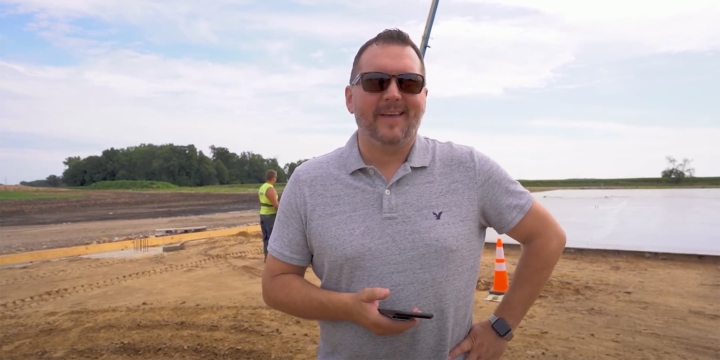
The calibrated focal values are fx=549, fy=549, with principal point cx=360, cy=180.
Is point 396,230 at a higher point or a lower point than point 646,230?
higher

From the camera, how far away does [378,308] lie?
1660 millimetres

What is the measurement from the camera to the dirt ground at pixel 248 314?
5.33 metres

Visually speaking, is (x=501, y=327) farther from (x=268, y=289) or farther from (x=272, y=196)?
(x=272, y=196)

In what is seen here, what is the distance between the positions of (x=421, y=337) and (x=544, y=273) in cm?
50

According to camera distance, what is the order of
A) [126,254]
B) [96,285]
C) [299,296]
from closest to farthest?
[299,296] → [96,285] → [126,254]

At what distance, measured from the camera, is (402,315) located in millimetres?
1621

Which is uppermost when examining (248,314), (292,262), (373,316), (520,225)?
(520,225)

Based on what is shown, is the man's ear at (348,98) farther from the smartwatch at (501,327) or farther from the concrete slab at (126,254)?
the concrete slab at (126,254)

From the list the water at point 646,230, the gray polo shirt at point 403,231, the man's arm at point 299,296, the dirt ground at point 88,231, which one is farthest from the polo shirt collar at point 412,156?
the dirt ground at point 88,231

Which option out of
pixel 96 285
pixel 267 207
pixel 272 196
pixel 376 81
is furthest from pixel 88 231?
pixel 376 81

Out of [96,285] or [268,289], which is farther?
[96,285]

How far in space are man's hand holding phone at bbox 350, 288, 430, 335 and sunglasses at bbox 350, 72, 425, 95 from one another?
668 mm

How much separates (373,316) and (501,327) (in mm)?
547

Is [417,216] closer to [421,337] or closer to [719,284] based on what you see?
[421,337]
